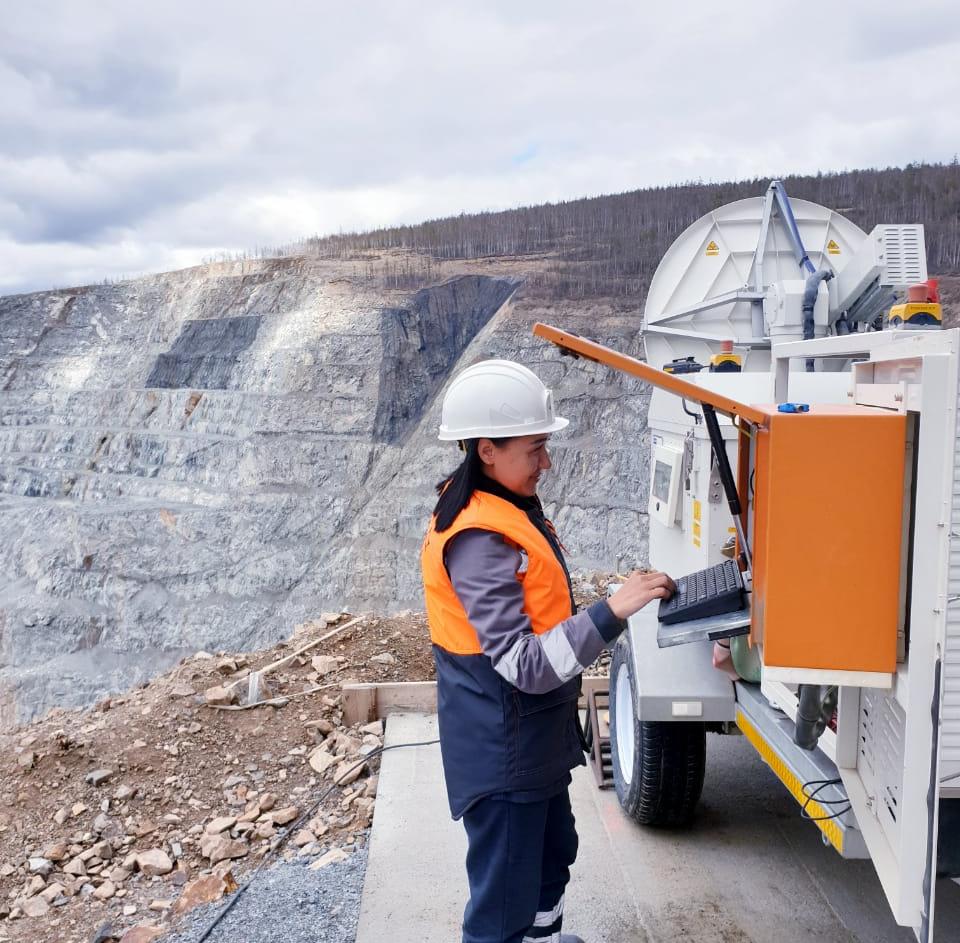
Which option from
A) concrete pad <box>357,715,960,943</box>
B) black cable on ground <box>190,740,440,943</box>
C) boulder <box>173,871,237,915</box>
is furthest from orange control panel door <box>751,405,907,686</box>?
boulder <box>173,871,237,915</box>

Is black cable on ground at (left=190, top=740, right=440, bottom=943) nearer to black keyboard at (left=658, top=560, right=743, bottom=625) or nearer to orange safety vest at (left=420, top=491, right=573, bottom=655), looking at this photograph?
orange safety vest at (left=420, top=491, right=573, bottom=655)

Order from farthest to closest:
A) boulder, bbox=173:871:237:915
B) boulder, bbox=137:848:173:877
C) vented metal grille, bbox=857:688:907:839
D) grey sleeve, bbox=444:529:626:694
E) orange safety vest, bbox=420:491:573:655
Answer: boulder, bbox=137:848:173:877 < boulder, bbox=173:871:237:915 < orange safety vest, bbox=420:491:573:655 < grey sleeve, bbox=444:529:626:694 < vented metal grille, bbox=857:688:907:839

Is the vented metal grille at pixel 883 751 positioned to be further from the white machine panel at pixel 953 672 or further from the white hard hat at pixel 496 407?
the white hard hat at pixel 496 407

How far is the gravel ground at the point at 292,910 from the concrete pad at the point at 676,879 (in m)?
0.13

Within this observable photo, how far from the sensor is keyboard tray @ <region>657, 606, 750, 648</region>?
232 cm

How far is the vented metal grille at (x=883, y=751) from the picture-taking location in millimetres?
1961

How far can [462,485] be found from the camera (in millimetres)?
2326

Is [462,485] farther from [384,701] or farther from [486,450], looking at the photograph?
[384,701]

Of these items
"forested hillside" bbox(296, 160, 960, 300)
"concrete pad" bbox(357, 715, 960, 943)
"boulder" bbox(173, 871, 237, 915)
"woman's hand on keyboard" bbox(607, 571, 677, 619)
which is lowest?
"boulder" bbox(173, 871, 237, 915)

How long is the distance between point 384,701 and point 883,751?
3.96 m

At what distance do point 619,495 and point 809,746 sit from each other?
50.2ft

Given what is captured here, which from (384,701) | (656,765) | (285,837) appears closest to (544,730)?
(656,765)

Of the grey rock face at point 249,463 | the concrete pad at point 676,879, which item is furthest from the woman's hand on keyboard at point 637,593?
the grey rock face at point 249,463

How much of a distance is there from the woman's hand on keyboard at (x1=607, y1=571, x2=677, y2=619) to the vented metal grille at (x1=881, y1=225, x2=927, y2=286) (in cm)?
317
